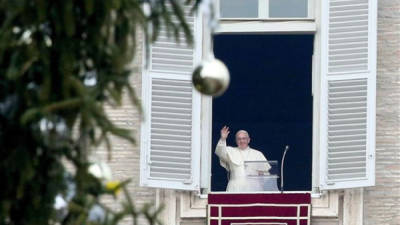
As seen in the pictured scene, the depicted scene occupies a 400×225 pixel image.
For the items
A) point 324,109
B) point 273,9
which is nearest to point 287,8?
point 273,9

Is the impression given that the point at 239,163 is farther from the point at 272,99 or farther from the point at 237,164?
the point at 272,99

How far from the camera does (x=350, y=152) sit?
22062 millimetres

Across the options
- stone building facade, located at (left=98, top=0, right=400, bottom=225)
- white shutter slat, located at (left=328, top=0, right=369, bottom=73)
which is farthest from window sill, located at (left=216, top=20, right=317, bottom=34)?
stone building facade, located at (left=98, top=0, right=400, bottom=225)

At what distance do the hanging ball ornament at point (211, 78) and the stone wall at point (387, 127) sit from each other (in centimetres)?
848

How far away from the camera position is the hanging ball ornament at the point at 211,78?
1377 centimetres

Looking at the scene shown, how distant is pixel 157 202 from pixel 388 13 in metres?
2.50

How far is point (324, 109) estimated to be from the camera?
72.9ft

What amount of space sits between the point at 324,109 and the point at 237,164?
97 cm

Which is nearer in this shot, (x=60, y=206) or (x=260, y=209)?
(x=60, y=206)

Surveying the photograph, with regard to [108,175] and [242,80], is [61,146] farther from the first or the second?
[242,80]

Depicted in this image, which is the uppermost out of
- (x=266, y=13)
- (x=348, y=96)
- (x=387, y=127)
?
(x=266, y=13)

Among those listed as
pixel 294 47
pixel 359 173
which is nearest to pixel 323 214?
pixel 359 173

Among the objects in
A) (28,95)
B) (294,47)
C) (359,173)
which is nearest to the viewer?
(28,95)

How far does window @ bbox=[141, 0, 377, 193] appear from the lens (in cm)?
2205
